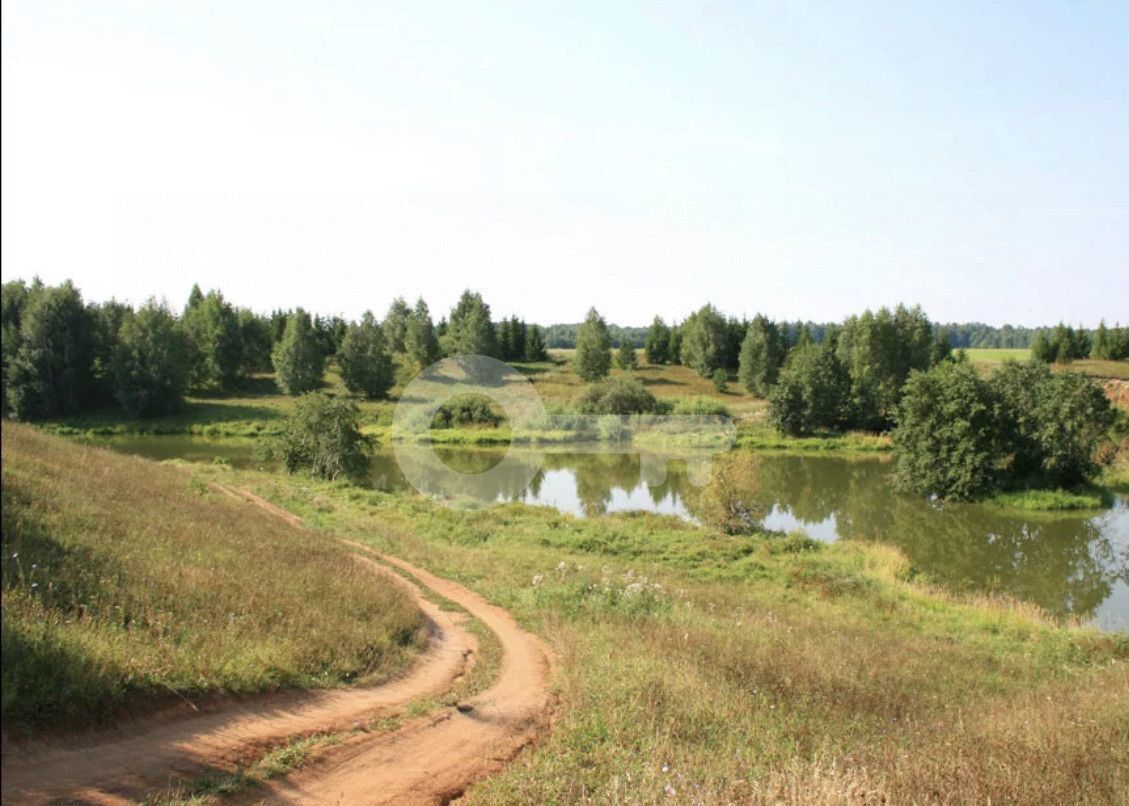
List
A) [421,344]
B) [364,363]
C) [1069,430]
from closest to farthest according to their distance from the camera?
[1069,430] → [364,363] → [421,344]

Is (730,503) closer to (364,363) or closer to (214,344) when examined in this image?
(364,363)

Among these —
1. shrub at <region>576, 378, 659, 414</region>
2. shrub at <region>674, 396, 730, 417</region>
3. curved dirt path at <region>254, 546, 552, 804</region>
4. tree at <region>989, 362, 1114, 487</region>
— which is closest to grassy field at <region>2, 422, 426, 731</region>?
curved dirt path at <region>254, 546, 552, 804</region>

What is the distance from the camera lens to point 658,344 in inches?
3797

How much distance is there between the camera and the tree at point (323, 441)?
113ft

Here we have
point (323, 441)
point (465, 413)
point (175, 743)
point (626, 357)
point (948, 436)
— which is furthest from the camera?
point (626, 357)

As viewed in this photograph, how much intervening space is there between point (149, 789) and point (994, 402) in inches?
1681

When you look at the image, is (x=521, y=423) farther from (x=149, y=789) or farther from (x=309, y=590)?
(x=149, y=789)

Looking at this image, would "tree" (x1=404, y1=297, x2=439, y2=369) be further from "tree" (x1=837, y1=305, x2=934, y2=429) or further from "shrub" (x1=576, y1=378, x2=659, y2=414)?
"tree" (x1=837, y1=305, x2=934, y2=429)

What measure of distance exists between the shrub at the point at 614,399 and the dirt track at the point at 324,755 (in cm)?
4822

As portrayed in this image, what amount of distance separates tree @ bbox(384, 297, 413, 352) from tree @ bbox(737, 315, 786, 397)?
3525 cm

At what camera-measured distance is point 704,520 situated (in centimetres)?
2783

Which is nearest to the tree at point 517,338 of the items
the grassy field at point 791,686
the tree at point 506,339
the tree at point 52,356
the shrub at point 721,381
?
the tree at point 506,339

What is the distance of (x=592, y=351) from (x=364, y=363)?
21.8m

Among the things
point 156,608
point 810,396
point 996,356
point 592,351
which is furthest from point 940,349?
point 156,608
